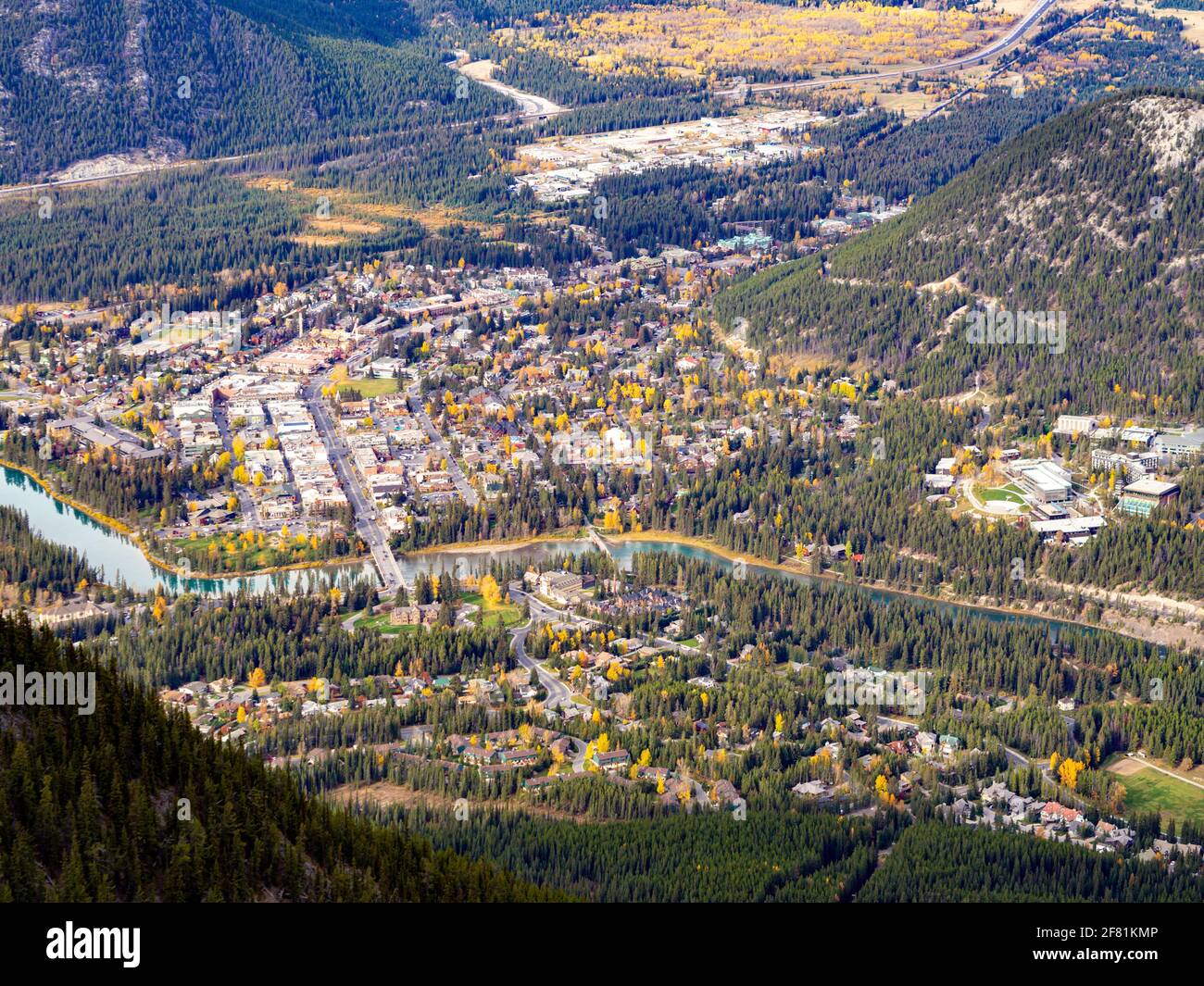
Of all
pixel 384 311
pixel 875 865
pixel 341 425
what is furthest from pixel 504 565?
pixel 384 311

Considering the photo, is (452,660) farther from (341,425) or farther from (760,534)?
(341,425)

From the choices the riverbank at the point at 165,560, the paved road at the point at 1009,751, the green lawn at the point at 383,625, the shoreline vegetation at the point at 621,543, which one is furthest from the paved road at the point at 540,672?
the riverbank at the point at 165,560

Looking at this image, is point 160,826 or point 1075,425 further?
point 1075,425

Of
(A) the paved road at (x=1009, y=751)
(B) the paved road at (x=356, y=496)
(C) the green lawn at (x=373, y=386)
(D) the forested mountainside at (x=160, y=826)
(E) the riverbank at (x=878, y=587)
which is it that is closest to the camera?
(D) the forested mountainside at (x=160, y=826)

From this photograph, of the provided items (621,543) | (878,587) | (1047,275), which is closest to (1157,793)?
(878,587)

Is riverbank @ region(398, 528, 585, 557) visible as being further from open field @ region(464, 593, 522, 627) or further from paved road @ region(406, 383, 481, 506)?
open field @ region(464, 593, 522, 627)

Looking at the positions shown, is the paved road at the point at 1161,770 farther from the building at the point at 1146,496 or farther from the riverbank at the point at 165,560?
the riverbank at the point at 165,560

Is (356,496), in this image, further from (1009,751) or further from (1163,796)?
(1163,796)

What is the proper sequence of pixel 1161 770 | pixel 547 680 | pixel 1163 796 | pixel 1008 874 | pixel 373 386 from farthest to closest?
1. pixel 373 386
2. pixel 547 680
3. pixel 1161 770
4. pixel 1163 796
5. pixel 1008 874
